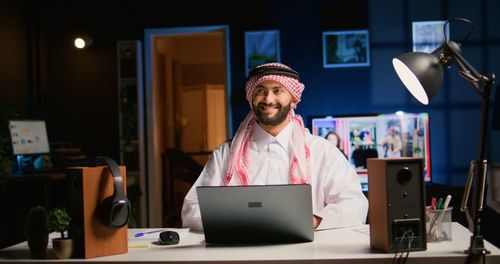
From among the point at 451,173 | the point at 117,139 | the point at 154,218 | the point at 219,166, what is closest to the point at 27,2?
the point at 117,139

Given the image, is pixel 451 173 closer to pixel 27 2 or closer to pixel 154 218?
pixel 154 218

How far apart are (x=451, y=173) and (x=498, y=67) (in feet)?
3.49

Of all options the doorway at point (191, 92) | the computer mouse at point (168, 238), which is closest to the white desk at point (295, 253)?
the computer mouse at point (168, 238)

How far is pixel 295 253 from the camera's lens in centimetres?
188

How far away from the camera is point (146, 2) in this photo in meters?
5.84

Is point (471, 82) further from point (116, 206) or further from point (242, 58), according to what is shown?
point (242, 58)

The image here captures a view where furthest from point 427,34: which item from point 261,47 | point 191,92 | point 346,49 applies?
point 191,92

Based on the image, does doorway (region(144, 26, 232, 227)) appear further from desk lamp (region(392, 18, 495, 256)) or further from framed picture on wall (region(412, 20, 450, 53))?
desk lamp (region(392, 18, 495, 256))

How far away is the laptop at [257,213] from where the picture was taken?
1.96m

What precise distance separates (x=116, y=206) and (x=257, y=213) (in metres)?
0.47

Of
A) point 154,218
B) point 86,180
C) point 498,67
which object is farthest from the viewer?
point 154,218

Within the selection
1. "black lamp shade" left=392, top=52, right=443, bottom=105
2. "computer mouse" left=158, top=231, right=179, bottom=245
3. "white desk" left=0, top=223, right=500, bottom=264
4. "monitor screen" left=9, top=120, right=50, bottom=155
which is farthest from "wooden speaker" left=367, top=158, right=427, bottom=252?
"monitor screen" left=9, top=120, right=50, bottom=155

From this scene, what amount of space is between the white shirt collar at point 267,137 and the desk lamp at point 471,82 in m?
1.13

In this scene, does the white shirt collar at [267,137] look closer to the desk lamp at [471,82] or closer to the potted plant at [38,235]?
the desk lamp at [471,82]
